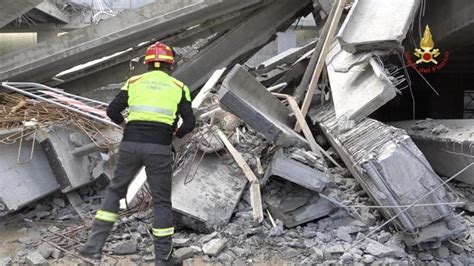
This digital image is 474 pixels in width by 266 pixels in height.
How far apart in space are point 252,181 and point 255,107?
2.68ft

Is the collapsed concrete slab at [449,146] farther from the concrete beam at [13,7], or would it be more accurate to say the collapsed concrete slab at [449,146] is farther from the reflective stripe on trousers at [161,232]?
the concrete beam at [13,7]

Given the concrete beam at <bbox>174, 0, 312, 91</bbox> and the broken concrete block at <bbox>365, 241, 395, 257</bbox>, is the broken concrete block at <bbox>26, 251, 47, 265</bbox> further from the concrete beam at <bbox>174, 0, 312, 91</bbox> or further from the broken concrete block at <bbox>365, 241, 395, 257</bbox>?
the concrete beam at <bbox>174, 0, 312, 91</bbox>

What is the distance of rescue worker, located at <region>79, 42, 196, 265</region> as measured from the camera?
3719 millimetres

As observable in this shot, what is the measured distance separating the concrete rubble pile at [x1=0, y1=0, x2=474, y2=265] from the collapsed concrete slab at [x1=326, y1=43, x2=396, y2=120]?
2 cm

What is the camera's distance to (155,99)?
3.77m

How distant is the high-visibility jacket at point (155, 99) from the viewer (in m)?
3.76

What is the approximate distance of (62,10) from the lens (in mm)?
14930

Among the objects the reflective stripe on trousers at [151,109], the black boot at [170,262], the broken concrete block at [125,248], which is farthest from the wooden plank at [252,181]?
the reflective stripe on trousers at [151,109]

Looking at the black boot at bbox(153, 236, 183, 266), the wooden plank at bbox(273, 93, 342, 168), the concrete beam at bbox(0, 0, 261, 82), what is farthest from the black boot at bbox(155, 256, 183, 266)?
the concrete beam at bbox(0, 0, 261, 82)

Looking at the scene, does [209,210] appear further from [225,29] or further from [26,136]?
[225,29]

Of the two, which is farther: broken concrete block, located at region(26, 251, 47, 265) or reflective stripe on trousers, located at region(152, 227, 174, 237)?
broken concrete block, located at region(26, 251, 47, 265)

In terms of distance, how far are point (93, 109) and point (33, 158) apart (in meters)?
0.88

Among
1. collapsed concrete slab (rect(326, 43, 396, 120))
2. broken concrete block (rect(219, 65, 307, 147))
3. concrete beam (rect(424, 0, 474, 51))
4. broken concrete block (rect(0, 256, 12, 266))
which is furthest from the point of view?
concrete beam (rect(424, 0, 474, 51))

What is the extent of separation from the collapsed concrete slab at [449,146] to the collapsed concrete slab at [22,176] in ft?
14.0
